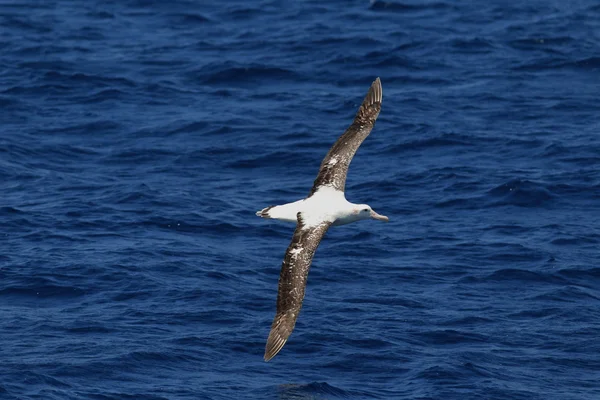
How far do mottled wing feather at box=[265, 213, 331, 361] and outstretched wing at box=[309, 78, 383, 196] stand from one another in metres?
1.63

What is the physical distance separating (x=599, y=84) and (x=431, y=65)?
15.7 ft

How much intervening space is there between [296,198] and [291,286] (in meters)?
8.60

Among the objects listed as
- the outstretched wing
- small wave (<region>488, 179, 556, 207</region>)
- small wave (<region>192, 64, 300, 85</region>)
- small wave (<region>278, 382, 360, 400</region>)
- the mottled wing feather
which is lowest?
small wave (<region>278, 382, 360, 400</region>)

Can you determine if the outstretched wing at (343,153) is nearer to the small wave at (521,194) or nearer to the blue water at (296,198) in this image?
the blue water at (296,198)

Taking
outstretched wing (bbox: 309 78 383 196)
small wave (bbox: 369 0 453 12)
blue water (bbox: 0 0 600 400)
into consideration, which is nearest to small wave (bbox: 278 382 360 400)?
blue water (bbox: 0 0 600 400)

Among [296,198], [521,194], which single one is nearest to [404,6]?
[521,194]

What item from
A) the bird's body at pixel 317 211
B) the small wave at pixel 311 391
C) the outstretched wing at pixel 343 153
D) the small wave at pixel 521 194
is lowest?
the small wave at pixel 311 391

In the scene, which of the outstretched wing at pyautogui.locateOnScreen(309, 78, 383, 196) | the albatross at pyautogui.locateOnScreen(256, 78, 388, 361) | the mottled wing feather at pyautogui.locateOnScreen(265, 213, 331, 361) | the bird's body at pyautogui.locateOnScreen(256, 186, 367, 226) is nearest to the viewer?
the mottled wing feather at pyautogui.locateOnScreen(265, 213, 331, 361)

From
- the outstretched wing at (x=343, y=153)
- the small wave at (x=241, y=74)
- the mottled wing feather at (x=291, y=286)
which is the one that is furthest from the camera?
the small wave at (x=241, y=74)

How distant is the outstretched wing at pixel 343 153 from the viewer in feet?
67.4

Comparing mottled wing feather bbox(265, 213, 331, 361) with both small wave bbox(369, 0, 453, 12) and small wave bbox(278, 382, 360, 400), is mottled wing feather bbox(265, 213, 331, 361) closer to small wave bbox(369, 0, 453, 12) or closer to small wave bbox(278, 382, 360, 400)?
small wave bbox(278, 382, 360, 400)

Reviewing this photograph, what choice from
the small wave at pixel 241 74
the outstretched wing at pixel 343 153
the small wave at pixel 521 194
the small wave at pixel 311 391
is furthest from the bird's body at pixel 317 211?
the small wave at pixel 241 74

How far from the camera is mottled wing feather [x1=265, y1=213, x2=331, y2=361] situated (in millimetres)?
17922

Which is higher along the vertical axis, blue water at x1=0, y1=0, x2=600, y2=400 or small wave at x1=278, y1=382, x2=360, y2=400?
blue water at x1=0, y1=0, x2=600, y2=400
